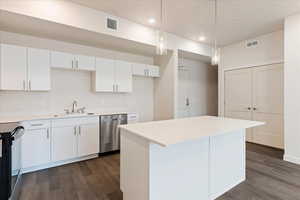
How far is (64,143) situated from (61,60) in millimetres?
1690

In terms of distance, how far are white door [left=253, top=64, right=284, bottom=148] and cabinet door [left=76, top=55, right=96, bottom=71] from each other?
14.0 ft

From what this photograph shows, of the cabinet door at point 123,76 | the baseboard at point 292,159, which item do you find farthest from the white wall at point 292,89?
the cabinet door at point 123,76

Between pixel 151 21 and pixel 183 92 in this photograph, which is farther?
pixel 183 92

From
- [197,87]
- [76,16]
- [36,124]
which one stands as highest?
[76,16]

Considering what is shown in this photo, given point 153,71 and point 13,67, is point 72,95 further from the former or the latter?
point 153,71

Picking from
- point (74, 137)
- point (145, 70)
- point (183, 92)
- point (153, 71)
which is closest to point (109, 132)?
point (74, 137)

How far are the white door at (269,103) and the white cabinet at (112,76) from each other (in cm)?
351

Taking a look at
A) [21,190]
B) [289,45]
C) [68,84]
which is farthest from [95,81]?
[289,45]

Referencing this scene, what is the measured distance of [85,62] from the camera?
3.55m

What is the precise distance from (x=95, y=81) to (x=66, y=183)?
7.05 ft

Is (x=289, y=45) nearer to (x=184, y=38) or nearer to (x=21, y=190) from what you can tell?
(x=184, y=38)

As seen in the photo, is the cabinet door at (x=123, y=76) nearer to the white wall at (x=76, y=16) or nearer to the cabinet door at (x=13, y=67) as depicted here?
the white wall at (x=76, y=16)

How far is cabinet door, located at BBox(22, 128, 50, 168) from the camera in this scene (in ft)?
9.02

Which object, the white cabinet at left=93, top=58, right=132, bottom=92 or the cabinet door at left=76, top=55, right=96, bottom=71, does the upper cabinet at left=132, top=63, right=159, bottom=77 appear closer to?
the white cabinet at left=93, top=58, right=132, bottom=92
